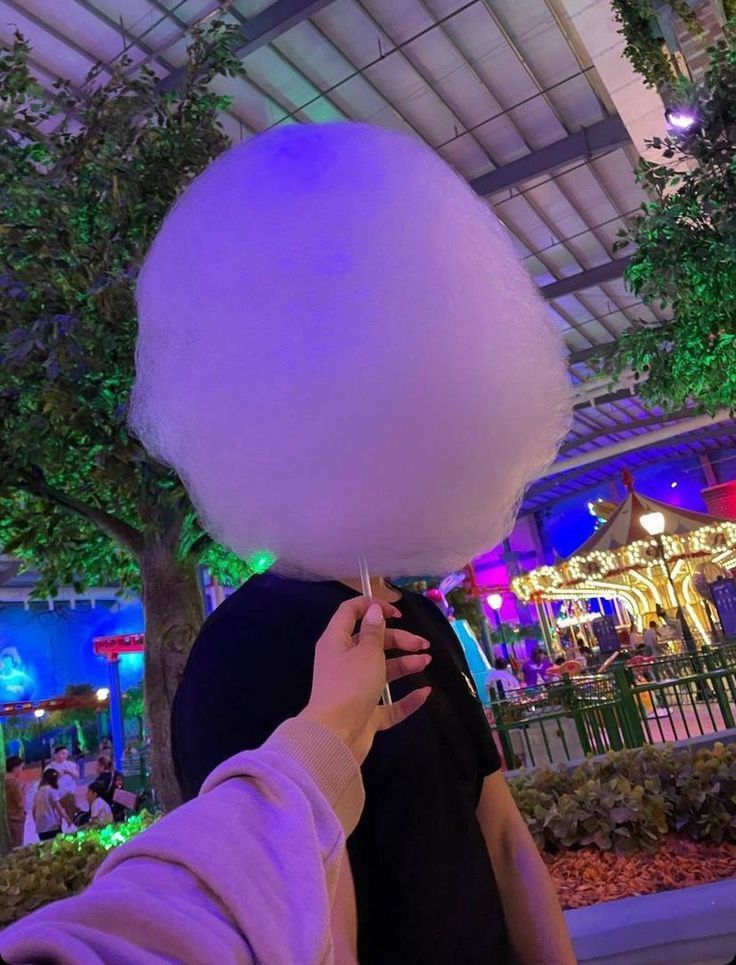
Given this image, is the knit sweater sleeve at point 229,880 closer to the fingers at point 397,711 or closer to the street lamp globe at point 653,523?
the fingers at point 397,711

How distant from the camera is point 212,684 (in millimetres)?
910

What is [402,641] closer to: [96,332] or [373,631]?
[373,631]

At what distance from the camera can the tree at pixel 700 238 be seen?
4.45 m

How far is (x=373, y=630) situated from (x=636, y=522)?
1354cm

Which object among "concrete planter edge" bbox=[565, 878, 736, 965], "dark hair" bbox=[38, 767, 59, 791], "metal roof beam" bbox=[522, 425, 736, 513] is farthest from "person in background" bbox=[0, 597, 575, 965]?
"metal roof beam" bbox=[522, 425, 736, 513]

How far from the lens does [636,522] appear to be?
43.6ft

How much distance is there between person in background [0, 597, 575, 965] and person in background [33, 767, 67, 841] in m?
8.90

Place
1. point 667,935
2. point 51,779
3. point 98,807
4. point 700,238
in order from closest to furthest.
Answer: point 667,935, point 700,238, point 98,807, point 51,779

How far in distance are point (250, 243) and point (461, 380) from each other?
40cm

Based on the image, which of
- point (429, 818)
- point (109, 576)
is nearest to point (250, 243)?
point (429, 818)

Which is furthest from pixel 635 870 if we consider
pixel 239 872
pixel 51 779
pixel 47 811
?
pixel 51 779

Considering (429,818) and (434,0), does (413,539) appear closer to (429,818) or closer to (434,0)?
(429,818)

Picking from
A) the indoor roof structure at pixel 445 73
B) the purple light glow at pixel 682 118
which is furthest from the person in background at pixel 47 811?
the purple light glow at pixel 682 118

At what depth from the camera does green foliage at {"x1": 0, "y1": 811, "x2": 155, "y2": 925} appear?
12.6 feet
